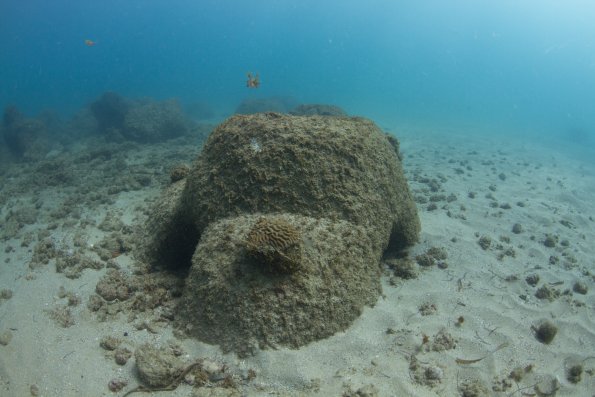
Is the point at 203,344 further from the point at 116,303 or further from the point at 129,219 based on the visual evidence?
the point at 129,219

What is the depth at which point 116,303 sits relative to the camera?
5.86m

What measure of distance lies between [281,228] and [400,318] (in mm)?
2532

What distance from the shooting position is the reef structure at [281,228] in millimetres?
4742

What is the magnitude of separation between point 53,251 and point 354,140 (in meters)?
7.06

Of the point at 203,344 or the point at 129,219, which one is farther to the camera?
the point at 129,219

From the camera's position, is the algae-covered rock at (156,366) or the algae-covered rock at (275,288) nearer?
the algae-covered rock at (156,366)

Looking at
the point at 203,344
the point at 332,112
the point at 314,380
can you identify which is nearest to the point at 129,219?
the point at 203,344

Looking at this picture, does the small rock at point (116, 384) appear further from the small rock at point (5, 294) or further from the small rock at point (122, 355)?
the small rock at point (5, 294)

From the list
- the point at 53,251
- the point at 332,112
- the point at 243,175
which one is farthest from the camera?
the point at 332,112

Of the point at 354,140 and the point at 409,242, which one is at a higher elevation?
the point at 354,140

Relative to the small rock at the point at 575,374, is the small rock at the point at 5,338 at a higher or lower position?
lower

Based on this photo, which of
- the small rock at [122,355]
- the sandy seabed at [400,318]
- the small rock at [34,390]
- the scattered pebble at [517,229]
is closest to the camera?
the small rock at [34,390]

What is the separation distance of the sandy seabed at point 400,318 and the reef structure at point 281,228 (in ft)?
1.26

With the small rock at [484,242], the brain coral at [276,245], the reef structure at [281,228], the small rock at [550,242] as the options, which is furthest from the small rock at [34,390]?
the small rock at [550,242]
